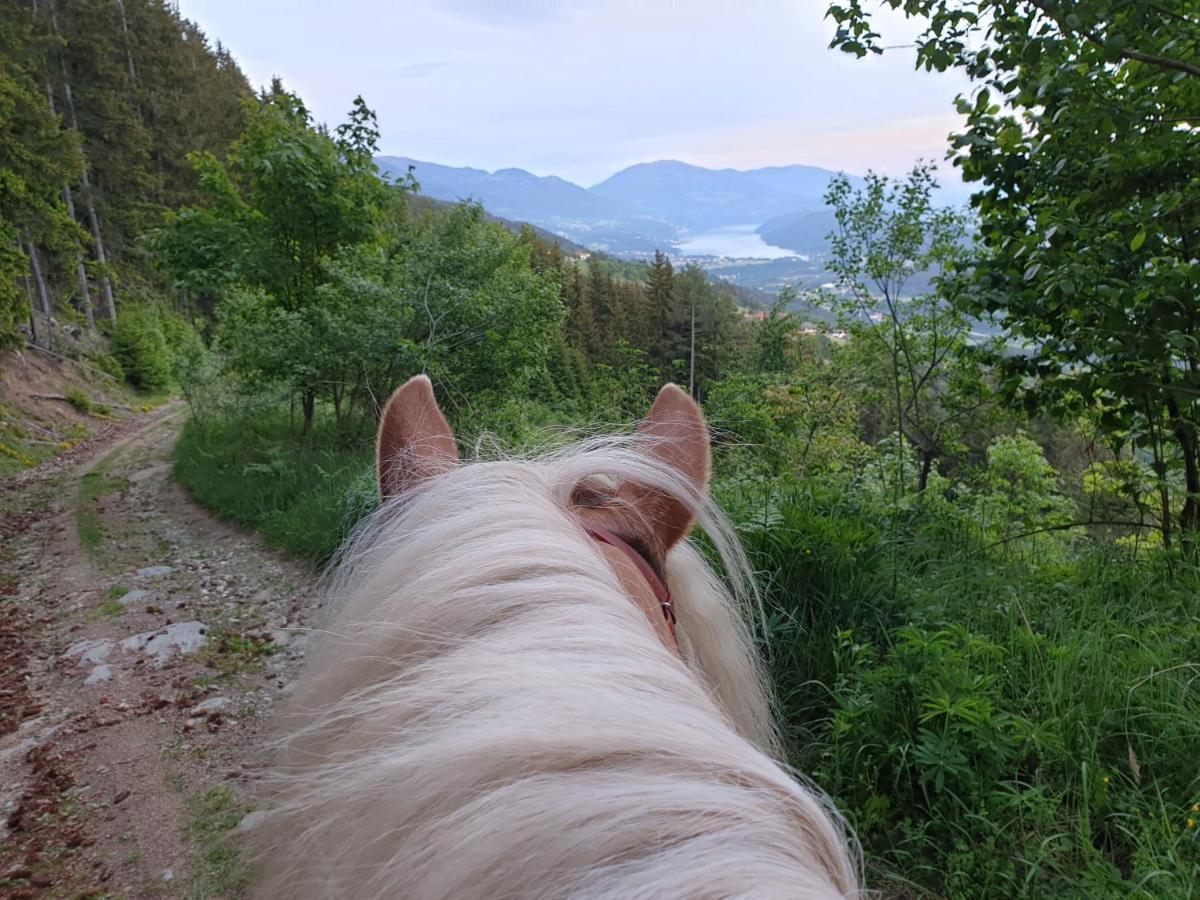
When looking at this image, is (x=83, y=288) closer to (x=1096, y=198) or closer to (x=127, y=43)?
(x=127, y=43)

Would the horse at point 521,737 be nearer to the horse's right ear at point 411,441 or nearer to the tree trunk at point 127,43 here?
the horse's right ear at point 411,441

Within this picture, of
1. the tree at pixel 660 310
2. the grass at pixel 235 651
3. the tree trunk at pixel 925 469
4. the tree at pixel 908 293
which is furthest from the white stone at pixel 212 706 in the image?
the tree at pixel 660 310

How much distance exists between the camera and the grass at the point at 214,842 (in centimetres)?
265

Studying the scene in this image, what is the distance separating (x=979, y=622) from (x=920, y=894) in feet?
4.42

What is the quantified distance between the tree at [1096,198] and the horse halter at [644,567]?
2.61 m

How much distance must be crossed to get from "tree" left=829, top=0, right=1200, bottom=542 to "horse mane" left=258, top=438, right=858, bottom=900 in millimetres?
2927

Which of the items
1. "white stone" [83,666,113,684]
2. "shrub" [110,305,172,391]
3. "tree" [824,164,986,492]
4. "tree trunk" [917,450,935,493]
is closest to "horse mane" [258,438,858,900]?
"white stone" [83,666,113,684]

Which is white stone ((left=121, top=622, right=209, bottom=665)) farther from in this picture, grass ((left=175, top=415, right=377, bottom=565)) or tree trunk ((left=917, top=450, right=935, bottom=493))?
tree trunk ((left=917, top=450, right=935, bottom=493))

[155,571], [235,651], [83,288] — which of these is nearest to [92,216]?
[83,288]

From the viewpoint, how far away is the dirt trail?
2906mm

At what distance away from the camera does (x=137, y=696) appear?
4191 mm

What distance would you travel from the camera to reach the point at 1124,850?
1.87 metres

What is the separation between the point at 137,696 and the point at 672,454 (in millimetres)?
4382

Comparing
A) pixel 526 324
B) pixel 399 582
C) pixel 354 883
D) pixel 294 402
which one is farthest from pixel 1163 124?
pixel 294 402
